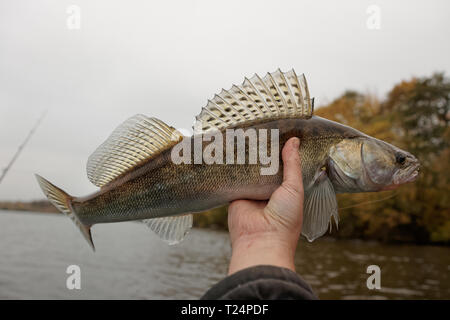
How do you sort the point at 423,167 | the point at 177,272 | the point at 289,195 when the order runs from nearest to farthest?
the point at 289,195
the point at 177,272
the point at 423,167

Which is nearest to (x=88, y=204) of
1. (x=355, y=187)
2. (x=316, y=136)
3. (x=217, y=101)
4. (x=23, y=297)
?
(x=217, y=101)

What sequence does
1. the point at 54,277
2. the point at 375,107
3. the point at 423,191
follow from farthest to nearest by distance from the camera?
the point at 375,107 < the point at 423,191 < the point at 54,277

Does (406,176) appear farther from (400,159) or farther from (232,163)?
(232,163)

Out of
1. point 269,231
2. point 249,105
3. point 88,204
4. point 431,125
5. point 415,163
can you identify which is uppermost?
point 431,125

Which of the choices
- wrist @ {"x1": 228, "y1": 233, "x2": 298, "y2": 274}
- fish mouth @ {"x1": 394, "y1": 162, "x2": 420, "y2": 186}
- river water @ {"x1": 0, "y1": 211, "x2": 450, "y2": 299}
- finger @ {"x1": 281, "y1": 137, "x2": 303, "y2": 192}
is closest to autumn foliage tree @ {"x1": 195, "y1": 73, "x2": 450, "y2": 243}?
river water @ {"x1": 0, "y1": 211, "x2": 450, "y2": 299}

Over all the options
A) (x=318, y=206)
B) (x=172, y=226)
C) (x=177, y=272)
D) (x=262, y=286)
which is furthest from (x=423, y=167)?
(x=262, y=286)

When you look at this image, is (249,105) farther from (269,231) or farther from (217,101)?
(269,231)
